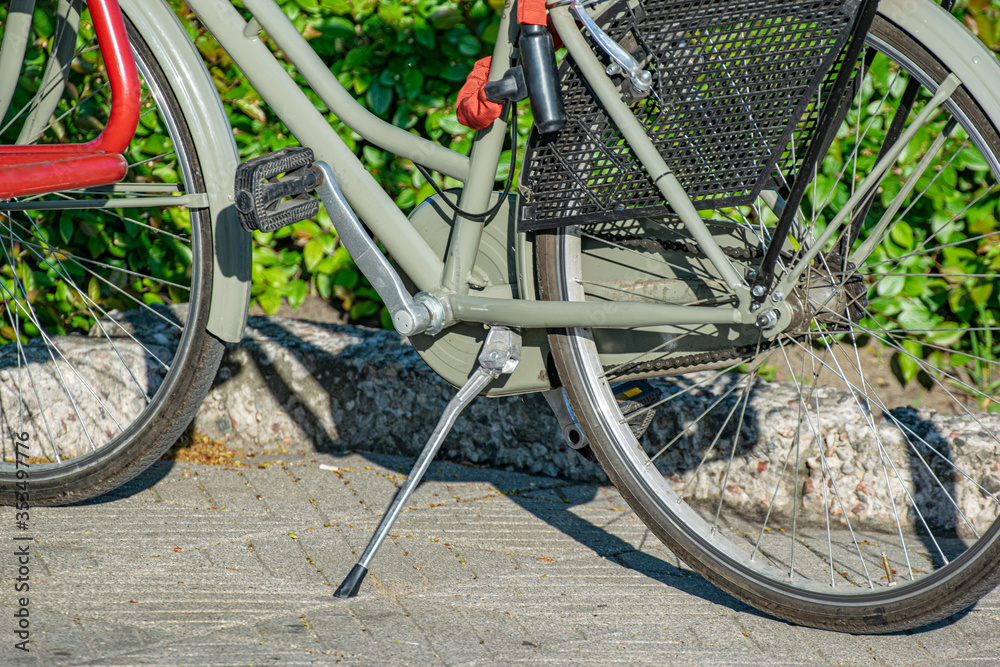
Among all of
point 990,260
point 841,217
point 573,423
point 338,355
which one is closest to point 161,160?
point 338,355

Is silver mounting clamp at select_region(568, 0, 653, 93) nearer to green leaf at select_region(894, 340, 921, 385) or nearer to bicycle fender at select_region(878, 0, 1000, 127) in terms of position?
bicycle fender at select_region(878, 0, 1000, 127)

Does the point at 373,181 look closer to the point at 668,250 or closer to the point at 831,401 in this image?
the point at 668,250

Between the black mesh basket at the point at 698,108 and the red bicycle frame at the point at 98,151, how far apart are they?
0.89 meters

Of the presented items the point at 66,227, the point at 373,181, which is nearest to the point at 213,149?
the point at 373,181

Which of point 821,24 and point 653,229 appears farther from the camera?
point 653,229

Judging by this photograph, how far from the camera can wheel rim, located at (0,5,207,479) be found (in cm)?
240

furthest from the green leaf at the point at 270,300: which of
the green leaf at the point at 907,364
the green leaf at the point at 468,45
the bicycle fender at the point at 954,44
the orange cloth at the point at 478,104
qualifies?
the bicycle fender at the point at 954,44

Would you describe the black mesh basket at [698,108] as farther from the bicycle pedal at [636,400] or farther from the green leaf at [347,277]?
the green leaf at [347,277]

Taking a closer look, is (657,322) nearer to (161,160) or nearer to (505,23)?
(505,23)

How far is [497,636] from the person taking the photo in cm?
201

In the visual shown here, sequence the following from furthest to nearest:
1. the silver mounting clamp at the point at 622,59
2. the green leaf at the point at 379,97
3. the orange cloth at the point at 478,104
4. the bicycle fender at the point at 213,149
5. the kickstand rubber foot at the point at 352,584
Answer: the green leaf at the point at 379,97
the bicycle fender at the point at 213,149
the kickstand rubber foot at the point at 352,584
the orange cloth at the point at 478,104
the silver mounting clamp at the point at 622,59

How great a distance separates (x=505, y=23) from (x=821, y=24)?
24.9 inches

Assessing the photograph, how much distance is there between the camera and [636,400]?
221 centimetres

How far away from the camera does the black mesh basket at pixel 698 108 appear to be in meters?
1.81
